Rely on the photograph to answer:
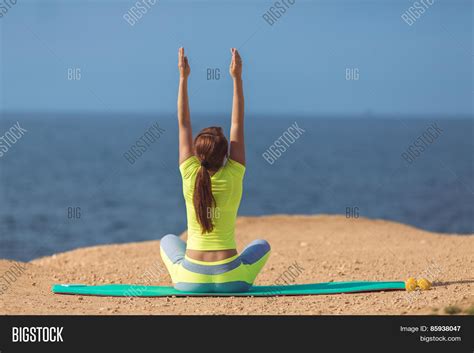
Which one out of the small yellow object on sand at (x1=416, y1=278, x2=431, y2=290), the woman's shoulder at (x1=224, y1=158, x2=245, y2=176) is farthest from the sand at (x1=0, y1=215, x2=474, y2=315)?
the woman's shoulder at (x1=224, y1=158, x2=245, y2=176)

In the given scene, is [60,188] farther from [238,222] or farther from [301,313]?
[301,313]

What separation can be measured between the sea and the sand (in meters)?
1.00

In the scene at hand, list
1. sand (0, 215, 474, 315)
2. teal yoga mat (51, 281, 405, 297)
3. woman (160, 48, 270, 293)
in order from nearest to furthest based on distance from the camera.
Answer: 1. sand (0, 215, 474, 315)
2. woman (160, 48, 270, 293)
3. teal yoga mat (51, 281, 405, 297)

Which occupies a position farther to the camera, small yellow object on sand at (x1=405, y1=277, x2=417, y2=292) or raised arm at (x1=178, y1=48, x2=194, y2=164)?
small yellow object on sand at (x1=405, y1=277, x2=417, y2=292)

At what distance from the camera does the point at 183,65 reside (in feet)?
23.1

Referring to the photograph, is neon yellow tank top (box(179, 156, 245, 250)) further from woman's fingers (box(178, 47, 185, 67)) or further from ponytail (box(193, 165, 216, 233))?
woman's fingers (box(178, 47, 185, 67))

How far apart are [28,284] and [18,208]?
26.4 m

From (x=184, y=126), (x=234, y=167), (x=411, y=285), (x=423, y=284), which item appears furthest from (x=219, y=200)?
(x=423, y=284)

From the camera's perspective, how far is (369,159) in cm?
6544

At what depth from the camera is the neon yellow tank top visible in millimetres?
6734

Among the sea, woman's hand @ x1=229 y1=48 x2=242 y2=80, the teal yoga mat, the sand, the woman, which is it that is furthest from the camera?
the sea

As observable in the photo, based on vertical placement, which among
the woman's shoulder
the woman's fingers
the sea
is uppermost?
the sea

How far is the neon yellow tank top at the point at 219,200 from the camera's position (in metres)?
6.73
